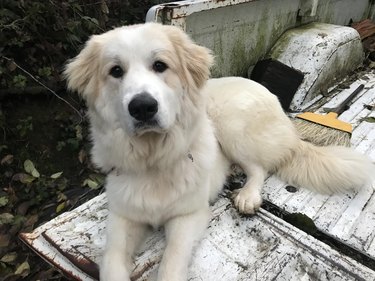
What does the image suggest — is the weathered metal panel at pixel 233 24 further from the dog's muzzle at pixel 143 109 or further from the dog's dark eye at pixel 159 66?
the dog's muzzle at pixel 143 109

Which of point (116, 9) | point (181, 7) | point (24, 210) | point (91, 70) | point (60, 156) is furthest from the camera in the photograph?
point (116, 9)

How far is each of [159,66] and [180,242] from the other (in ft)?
2.70

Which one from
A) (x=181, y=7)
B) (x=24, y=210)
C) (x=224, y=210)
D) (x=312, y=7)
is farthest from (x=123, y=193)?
(x=312, y=7)

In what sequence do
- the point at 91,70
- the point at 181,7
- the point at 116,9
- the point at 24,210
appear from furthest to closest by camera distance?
the point at 116,9
the point at 24,210
the point at 181,7
the point at 91,70

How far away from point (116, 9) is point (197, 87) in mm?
2066

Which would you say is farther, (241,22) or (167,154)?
(241,22)

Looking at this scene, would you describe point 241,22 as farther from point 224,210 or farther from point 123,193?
point 123,193


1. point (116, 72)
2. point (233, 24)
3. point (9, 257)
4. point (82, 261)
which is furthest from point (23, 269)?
point (233, 24)

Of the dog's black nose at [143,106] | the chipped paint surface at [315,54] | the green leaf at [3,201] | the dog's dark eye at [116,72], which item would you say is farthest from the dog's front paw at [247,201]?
the green leaf at [3,201]

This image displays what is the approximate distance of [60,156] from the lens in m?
2.88

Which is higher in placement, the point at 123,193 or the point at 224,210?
the point at 123,193

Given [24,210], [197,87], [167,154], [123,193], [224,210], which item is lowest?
[24,210]

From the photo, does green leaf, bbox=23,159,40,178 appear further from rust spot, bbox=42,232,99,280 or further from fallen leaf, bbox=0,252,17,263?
rust spot, bbox=42,232,99,280

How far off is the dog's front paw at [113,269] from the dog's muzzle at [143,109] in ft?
2.03
